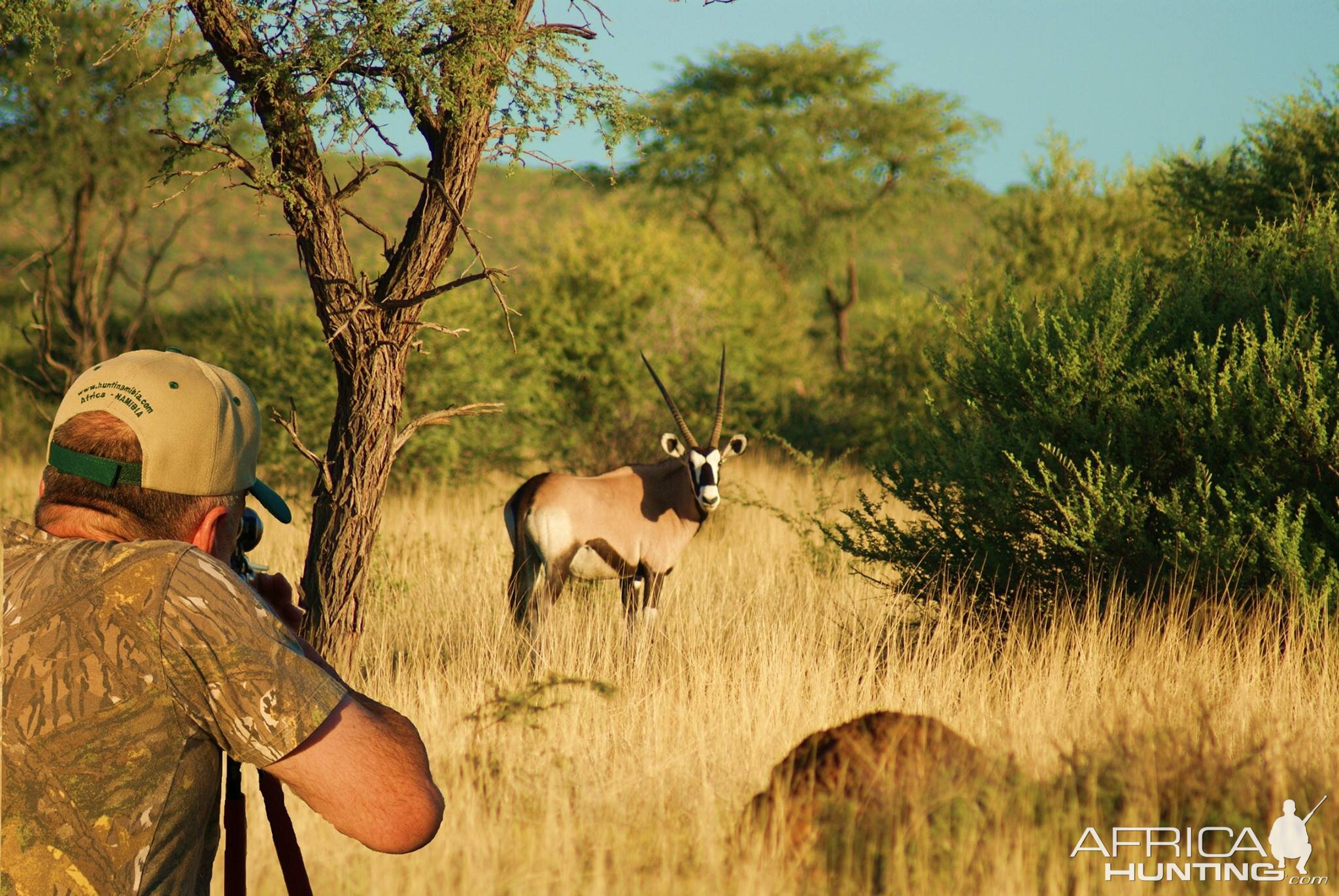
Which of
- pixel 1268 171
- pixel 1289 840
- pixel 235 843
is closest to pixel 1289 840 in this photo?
pixel 1289 840

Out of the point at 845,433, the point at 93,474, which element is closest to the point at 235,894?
the point at 93,474

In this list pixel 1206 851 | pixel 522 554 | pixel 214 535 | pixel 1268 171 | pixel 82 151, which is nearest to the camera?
pixel 214 535

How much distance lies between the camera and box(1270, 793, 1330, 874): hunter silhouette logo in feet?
9.11

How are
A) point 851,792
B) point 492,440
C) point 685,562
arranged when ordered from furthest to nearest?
point 492,440
point 685,562
point 851,792

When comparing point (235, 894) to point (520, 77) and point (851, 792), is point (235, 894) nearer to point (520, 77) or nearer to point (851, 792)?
point (851, 792)

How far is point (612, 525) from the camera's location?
6855 millimetres

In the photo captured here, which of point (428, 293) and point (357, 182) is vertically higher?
point (357, 182)

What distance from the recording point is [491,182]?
7025 cm

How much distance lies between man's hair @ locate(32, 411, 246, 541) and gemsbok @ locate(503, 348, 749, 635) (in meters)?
4.60

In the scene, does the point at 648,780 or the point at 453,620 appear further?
the point at 453,620

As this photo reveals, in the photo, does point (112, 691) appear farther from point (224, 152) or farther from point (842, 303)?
point (842, 303)

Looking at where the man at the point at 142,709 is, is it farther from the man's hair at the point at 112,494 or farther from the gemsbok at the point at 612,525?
the gemsbok at the point at 612,525

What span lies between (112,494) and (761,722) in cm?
265

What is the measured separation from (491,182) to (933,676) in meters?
68.8
